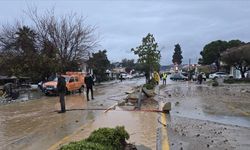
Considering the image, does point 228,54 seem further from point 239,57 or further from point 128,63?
point 128,63

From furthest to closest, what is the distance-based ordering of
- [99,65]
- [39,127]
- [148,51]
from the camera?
[99,65]
[148,51]
[39,127]

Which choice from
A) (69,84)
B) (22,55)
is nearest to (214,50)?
(22,55)

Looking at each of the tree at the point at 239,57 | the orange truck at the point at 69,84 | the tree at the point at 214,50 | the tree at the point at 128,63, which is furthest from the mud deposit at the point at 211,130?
the tree at the point at 128,63

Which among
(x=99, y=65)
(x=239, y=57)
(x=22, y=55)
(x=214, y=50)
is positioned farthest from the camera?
(x=214, y=50)

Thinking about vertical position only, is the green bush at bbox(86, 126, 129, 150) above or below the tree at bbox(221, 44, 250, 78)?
below

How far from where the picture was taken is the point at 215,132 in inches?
544

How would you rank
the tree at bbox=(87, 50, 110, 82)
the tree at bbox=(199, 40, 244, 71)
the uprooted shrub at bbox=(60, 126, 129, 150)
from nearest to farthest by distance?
1. the uprooted shrub at bbox=(60, 126, 129, 150)
2. the tree at bbox=(87, 50, 110, 82)
3. the tree at bbox=(199, 40, 244, 71)

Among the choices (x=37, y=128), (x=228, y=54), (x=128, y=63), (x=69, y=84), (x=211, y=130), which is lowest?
(x=211, y=130)

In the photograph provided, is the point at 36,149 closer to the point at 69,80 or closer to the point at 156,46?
the point at 69,80

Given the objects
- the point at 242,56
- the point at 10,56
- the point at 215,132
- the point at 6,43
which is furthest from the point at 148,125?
the point at 242,56

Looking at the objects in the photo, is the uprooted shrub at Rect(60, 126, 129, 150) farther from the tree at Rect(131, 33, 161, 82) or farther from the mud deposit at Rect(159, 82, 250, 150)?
the tree at Rect(131, 33, 161, 82)

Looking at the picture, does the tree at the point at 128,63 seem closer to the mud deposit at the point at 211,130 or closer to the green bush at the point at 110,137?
the mud deposit at the point at 211,130

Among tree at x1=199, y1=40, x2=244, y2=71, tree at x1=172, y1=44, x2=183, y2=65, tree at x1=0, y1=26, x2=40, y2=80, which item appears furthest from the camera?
tree at x1=172, y1=44, x2=183, y2=65

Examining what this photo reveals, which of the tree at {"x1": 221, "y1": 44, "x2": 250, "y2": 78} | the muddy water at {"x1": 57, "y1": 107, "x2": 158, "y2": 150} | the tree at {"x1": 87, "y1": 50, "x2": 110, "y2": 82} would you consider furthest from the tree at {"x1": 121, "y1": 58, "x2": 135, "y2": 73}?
the muddy water at {"x1": 57, "y1": 107, "x2": 158, "y2": 150}
